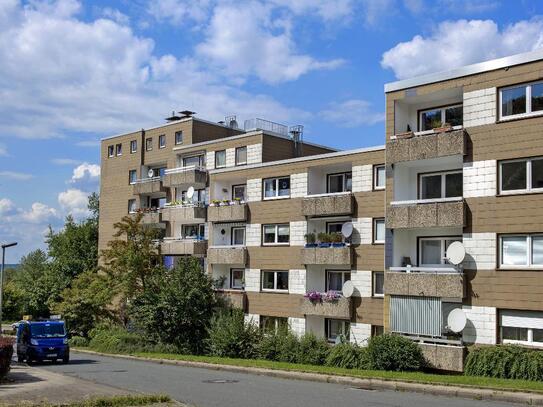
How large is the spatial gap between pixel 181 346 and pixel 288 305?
6984mm

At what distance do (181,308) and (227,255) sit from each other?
4.27 m

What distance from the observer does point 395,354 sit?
84.9 feet

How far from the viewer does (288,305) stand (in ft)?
120

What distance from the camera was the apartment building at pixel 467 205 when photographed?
2422 centimetres

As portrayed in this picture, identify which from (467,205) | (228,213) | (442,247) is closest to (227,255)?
(228,213)

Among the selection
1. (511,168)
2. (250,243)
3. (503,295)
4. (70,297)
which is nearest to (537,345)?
(503,295)

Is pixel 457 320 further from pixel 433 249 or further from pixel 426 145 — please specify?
pixel 426 145

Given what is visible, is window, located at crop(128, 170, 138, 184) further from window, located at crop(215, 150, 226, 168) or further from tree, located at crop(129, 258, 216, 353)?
tree, located at crop(129, 258, 216, 353)

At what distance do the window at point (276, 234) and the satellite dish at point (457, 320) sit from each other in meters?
13.5

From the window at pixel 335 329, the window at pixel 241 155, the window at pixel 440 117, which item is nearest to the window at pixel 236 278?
the window at pixel 241 155

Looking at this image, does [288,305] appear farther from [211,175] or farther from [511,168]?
[511,168]

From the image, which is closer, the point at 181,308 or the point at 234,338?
the point at 234,338

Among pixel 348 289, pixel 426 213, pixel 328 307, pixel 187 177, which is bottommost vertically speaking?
pixel 328 307

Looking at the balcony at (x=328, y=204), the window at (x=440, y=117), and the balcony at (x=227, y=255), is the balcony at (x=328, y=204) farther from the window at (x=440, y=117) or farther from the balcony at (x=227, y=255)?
the window at (x=440, y=117)
